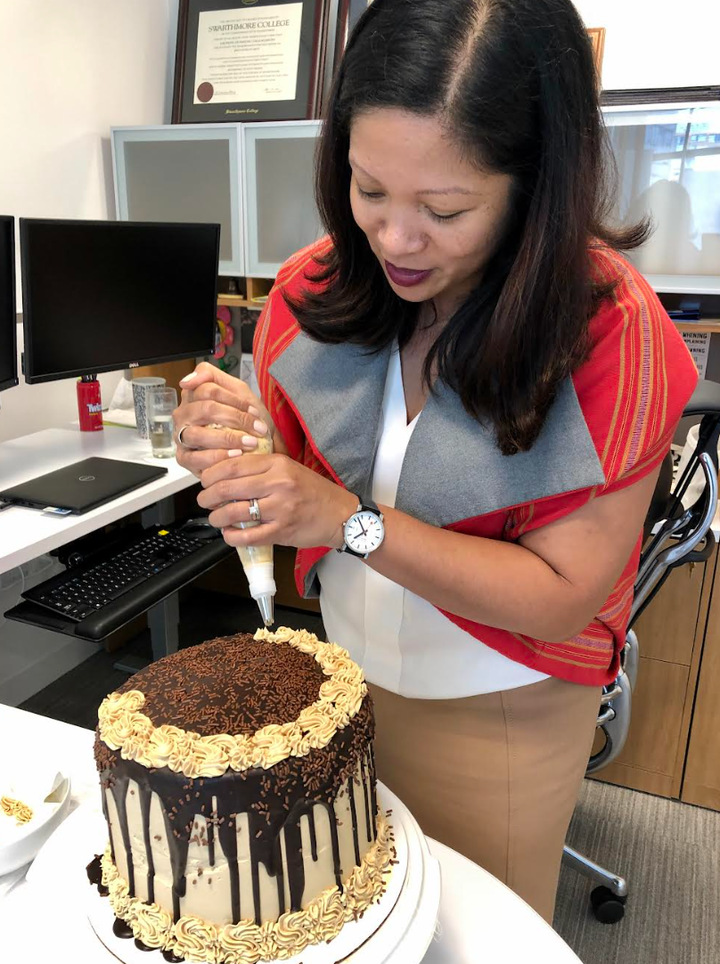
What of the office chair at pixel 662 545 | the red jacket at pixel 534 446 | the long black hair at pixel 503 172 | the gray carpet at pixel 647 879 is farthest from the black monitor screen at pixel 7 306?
the gray carpet at pixel 647 879

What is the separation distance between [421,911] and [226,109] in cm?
270

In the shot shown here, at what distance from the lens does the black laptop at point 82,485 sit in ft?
5.82

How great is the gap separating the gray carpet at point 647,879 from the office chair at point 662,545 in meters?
0.06

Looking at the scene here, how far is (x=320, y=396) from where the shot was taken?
986mm

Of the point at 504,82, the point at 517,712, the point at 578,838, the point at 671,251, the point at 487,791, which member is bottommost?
the point at 578,838

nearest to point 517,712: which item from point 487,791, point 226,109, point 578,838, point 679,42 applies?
point 487,791

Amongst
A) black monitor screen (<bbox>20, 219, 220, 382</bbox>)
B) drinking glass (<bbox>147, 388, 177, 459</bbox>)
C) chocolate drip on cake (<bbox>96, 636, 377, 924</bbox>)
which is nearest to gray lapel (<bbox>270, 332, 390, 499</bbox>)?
chocolate drip on cake (<bbox>96, 636, 377, 924</bbox>)

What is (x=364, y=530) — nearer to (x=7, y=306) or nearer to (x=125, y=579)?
(x=125, y=579)

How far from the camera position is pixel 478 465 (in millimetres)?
892

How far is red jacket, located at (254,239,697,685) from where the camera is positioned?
0.84m

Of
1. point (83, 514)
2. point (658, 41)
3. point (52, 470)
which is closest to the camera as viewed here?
point (83, 514)

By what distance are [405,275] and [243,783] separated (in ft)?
1.71

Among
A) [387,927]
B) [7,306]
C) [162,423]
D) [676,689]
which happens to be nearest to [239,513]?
[387,927]

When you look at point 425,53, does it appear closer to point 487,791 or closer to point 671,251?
point 487,791
